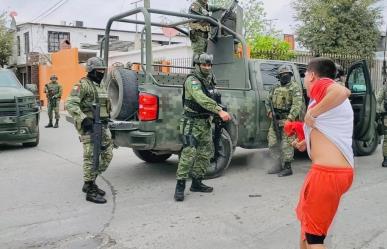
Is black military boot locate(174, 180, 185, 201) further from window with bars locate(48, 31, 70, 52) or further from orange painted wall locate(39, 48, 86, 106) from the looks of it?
window with bars locate(48, 31, 70, 52)

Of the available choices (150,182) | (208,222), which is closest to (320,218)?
(208,222)

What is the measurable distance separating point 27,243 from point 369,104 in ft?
16.5

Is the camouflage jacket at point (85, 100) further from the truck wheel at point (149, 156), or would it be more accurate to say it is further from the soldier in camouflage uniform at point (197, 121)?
the truck wheel at point (149, 156)

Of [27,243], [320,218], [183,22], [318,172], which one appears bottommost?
[27,243]

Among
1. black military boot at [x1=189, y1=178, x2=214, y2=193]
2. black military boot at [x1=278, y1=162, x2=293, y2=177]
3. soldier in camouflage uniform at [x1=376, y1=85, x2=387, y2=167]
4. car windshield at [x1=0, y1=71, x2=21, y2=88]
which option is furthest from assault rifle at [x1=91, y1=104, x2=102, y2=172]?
car windshield at [x1=0, y1=71, x2=21, y2=88]

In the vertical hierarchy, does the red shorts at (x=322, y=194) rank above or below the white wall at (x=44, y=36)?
below

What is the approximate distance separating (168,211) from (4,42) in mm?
34427

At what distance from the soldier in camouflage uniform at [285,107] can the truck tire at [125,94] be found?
6.31 feet

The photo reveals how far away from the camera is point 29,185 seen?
6371 mm

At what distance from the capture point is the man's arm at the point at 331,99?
2859mm

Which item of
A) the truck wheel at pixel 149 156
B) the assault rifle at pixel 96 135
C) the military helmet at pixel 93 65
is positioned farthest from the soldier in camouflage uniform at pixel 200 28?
the assault rifle at pixel 96 135

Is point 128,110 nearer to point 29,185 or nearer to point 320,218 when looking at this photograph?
point 29,185

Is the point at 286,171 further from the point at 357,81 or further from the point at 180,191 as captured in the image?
the point at 180,191

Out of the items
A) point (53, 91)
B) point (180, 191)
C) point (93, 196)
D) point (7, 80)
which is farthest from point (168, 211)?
point (53, 91)
